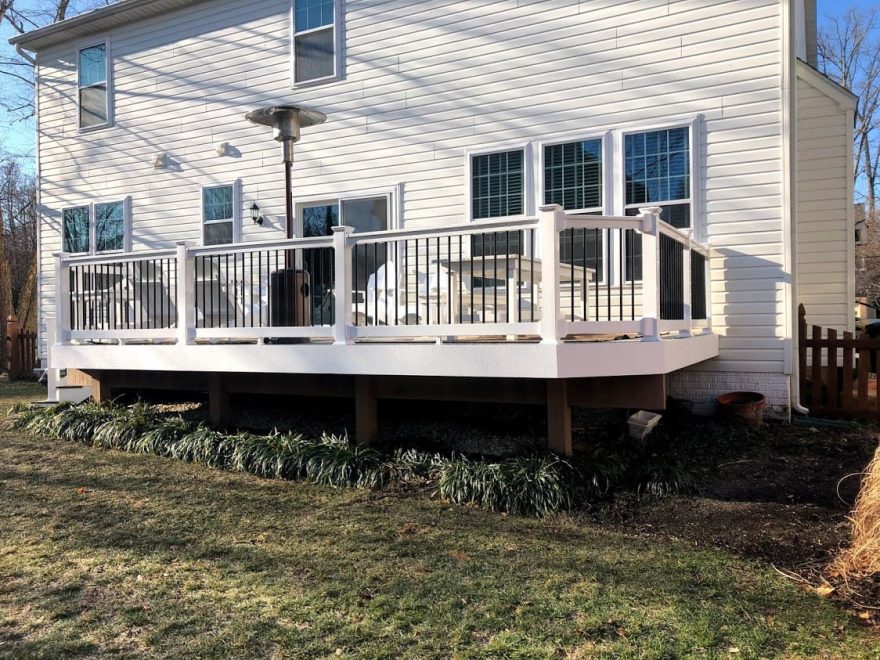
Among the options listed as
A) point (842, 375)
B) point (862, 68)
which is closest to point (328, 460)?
point (842, 375)

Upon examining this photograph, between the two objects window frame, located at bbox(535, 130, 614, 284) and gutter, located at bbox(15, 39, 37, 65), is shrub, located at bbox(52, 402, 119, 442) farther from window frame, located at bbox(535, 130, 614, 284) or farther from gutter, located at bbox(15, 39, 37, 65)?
gutter, located at bbox(15, 39, 37, 65)

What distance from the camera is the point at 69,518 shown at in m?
4.81

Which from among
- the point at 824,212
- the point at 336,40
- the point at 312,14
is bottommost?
the point at 824,212

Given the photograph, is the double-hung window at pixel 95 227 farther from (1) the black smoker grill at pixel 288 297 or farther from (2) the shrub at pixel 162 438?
(1) the black smoker grill at pixel 288 297

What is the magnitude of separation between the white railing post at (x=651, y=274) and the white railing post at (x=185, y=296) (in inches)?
166

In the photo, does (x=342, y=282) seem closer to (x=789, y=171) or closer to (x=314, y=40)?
(x=789, y=171)

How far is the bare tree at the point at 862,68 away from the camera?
27969mm

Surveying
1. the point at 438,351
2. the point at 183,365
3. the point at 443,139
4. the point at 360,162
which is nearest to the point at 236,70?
the point at 360,162

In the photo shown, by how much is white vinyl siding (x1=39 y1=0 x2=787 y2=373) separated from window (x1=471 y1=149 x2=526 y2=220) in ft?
0.47

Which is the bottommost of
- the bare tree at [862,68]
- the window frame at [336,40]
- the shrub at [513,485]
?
the shrub at [513,485]

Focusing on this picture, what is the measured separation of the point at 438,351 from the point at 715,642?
121 inches

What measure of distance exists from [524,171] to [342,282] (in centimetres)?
323

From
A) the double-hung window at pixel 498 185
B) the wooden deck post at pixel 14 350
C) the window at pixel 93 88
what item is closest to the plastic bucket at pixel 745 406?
the double-hung window at pixel 498 185

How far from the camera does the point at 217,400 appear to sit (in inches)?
285
